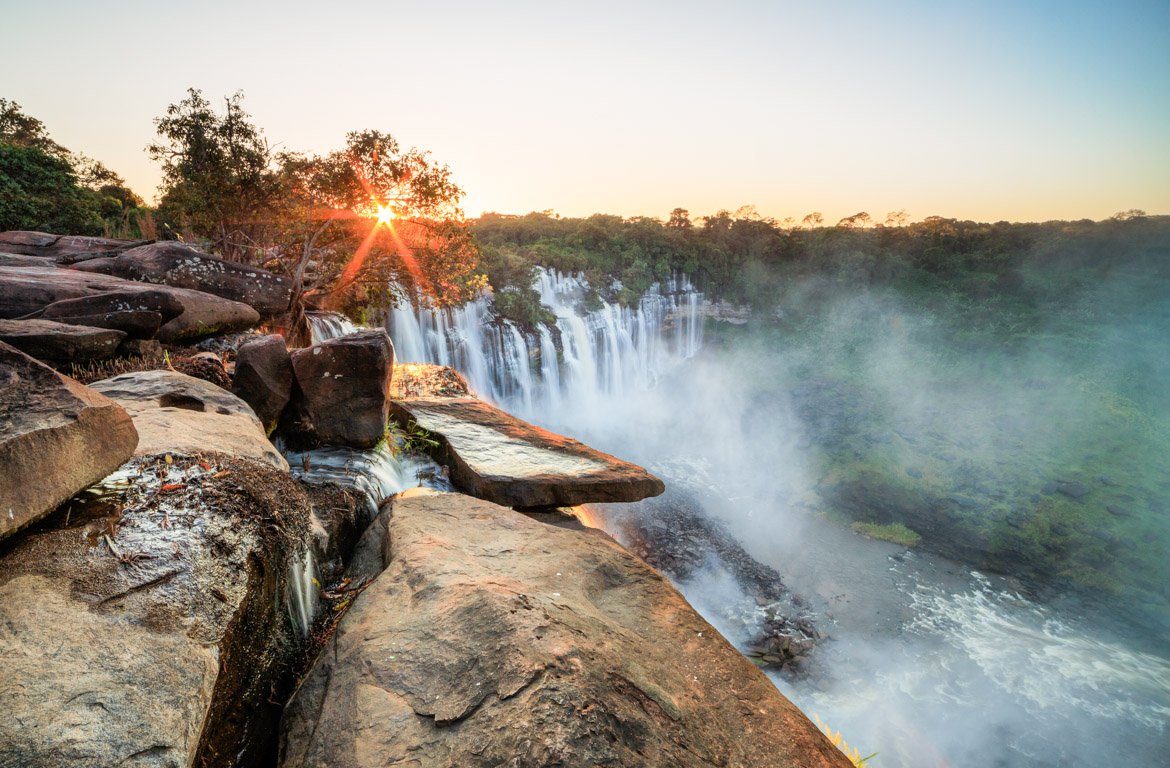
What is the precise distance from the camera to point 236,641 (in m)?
2.39

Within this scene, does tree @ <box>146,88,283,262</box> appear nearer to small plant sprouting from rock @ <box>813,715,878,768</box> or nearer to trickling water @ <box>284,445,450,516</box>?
trickling water @ <box>284,445,450,516</box>

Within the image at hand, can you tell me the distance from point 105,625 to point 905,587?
18.2m

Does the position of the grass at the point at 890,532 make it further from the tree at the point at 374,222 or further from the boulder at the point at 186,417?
the boulder at the point at 186,417

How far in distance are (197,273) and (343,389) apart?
513cm

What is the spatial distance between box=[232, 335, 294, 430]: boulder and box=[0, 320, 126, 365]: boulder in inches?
48.4

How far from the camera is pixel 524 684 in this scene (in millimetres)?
2193

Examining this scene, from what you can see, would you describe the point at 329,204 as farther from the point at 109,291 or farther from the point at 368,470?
the point at 368,470

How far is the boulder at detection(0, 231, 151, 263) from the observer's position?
941cm

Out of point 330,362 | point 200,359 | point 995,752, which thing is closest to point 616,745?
point 330,362

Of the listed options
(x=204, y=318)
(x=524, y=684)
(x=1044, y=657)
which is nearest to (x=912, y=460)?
(x=1044, y=657)

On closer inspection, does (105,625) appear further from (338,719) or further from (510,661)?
(510,661)

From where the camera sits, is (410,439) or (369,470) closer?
(369,470)

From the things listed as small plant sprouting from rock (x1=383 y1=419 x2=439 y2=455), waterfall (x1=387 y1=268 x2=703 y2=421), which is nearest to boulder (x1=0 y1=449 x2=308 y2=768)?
small plant sprouting from rock (x1=383 y1=419 x2=439 y2=455)

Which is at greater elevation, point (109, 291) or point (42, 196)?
point (42, 196)
